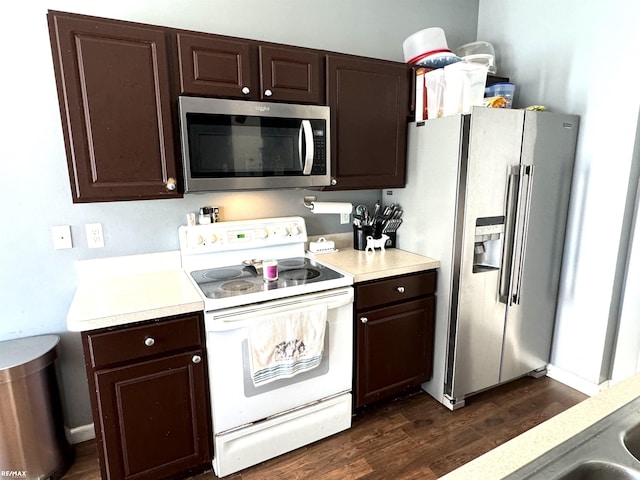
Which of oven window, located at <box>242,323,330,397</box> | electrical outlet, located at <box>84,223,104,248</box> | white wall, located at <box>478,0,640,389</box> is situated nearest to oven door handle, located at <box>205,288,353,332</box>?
oven window, located at <box>242,323,330,397</box>

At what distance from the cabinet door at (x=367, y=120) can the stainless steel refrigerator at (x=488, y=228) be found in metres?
0.14

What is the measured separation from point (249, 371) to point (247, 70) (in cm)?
142

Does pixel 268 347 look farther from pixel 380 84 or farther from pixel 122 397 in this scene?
pixel 380 84

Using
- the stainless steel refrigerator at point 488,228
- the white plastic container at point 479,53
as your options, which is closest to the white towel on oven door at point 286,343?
the stainless steel refrigerator at point 488,228

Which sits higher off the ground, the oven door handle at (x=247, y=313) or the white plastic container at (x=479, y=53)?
the white plastic container at (x=479, y=53)

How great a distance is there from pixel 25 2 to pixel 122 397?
5.88ft

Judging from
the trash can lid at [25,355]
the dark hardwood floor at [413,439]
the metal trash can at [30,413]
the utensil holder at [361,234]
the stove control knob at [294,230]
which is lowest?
the dark hardwood floor at [413,439]

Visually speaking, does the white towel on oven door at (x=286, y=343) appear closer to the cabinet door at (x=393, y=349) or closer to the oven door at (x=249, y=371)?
the oven door at (x=249, y=371)

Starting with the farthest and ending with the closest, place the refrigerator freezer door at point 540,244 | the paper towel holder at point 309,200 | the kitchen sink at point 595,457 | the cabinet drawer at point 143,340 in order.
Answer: the paper towel holder at point 309,200 < the refrigerator freezer door at point 540,244 < the cabinet drawer at point 143,340 < the kitchen sink at point 595,457

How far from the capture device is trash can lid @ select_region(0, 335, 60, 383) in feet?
5.41

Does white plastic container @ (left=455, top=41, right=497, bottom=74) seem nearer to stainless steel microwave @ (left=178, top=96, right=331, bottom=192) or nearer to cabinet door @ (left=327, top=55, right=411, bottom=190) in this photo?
cabinet door @ (left=327, top=55, right=411, bottom=190)

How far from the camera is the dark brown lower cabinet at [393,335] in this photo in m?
2.11

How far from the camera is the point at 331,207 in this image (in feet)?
8.00

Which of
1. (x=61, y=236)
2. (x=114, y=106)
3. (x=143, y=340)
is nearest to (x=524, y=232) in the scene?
(x=143, y=340)
